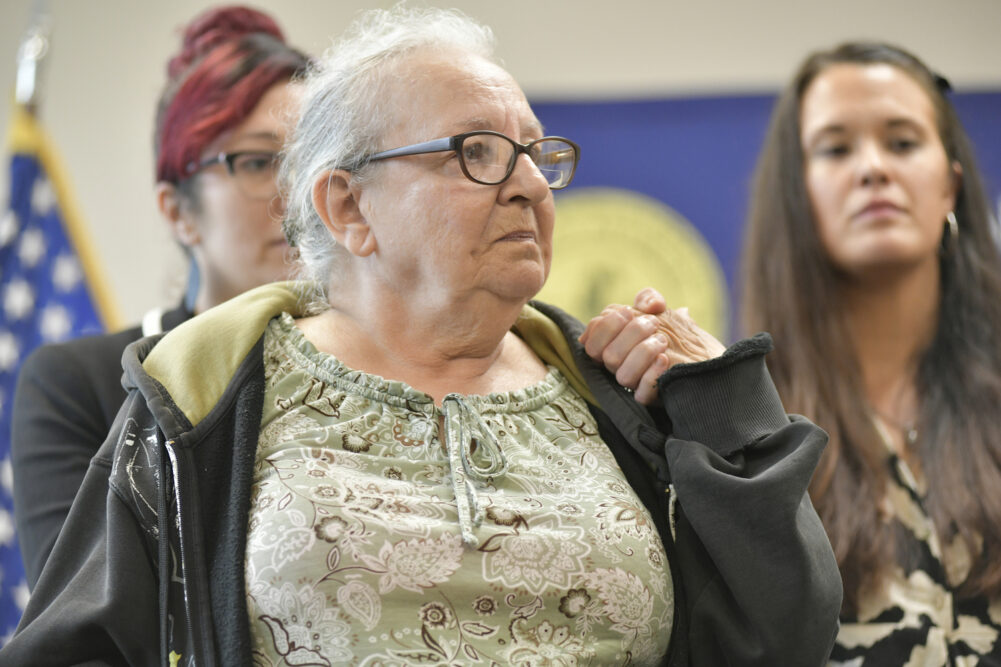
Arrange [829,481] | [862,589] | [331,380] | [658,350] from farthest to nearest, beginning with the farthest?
[829,481]
[862,589]
[658,350]
[331,380]

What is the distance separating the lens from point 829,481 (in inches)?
71.8

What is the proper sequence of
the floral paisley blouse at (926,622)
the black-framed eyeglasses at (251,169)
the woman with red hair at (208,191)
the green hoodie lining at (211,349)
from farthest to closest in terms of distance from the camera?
the black-framed eyeglasses at (251,169) → the woman with red hair at (208,191) → the floral paisley blouse at (926,622) → the green hoodie lining at (211,349)

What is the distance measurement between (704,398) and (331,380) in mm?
501

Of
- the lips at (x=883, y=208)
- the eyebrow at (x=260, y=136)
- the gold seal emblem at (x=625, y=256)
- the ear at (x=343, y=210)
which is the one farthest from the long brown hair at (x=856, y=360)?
the gold seal emblem at (x=625, y=256)

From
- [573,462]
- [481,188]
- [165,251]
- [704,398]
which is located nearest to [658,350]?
[704,398]

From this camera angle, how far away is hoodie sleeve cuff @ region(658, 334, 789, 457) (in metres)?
1.37

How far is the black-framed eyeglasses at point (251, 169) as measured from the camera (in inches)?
77.7

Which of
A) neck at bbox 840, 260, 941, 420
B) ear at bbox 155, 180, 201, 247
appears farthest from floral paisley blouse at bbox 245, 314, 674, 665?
neck at bbox 840, 260, 941, 420

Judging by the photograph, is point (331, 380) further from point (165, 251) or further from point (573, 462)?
point (165, 251)

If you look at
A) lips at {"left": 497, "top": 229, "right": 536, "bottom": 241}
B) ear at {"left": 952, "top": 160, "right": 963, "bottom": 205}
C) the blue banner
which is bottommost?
the blue banner

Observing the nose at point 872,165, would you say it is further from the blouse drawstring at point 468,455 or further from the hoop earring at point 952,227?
the blouse drawstring at point 468,455

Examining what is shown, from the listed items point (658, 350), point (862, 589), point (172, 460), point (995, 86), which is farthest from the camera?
point (995, 86)

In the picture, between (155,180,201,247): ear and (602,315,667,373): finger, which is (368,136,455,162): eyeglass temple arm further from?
(155,180,201,247): ear

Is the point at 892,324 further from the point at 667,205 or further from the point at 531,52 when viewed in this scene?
the point at 531,52
